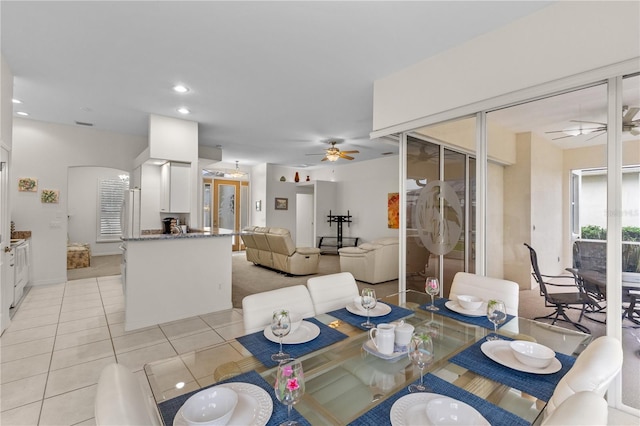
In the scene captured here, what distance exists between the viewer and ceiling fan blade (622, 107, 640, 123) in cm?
197

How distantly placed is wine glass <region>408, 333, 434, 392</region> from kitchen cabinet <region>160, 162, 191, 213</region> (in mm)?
4601

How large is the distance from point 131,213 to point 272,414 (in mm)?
5181

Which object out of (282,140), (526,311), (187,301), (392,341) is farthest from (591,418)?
(282,140)

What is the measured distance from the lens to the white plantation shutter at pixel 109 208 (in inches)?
321

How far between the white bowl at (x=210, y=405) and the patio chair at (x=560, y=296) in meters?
2.65

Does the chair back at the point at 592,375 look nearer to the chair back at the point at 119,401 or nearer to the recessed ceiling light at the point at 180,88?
the chair back at the point at 119,401

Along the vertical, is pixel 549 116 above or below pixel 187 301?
above

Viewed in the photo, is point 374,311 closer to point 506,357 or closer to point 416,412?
point 506,357

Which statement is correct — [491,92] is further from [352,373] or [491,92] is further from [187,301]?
[187,301]

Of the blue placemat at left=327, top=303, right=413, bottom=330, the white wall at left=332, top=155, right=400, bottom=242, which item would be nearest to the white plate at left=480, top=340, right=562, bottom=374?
the blue placemat at left=327, top=303, right=413, bottom=330

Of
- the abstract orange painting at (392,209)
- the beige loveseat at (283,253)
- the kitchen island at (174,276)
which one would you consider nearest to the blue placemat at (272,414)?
the kitchen island at (174,276)

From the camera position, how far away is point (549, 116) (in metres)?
2.43

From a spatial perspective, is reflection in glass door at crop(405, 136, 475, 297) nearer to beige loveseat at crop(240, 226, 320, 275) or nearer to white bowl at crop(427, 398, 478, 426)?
white bowl at crop(427, 398, 478, 426)

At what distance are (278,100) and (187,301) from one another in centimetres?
294
